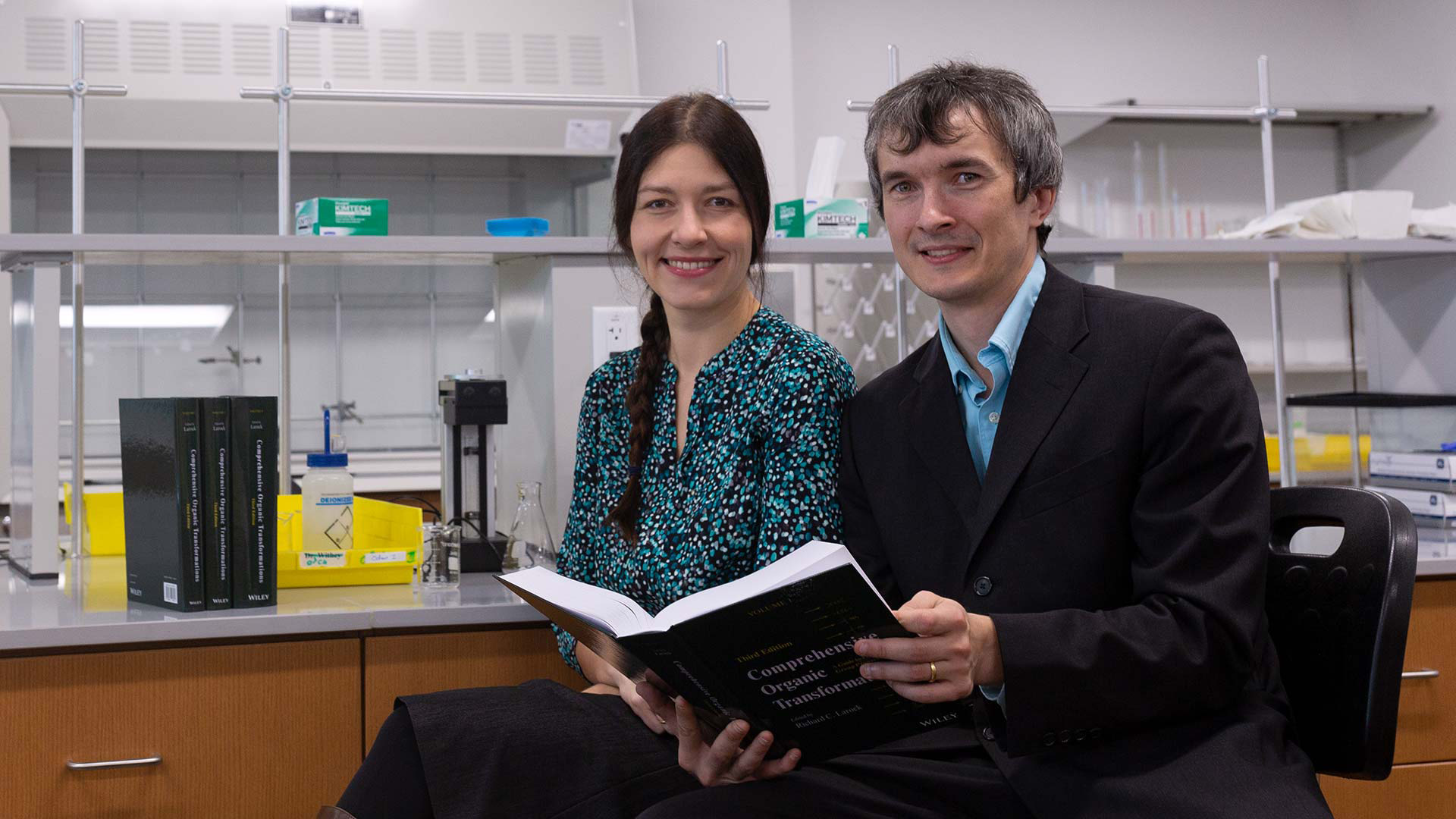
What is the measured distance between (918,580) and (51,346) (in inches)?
61.5

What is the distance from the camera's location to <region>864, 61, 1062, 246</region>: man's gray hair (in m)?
1.31

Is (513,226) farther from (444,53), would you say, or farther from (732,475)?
(444,53)

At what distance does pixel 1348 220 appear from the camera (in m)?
2.32

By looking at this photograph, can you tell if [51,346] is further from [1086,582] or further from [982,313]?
[1086,582]

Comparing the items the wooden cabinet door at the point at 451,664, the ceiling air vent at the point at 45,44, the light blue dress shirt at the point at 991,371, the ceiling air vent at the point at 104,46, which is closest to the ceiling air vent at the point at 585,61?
the ceiling air vent at the point at 104,46

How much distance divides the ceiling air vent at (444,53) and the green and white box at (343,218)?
2.56 metres

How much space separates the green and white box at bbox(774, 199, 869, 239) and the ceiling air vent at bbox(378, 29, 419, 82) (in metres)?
2.70

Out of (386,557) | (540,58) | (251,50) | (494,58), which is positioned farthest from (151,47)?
(386,557)

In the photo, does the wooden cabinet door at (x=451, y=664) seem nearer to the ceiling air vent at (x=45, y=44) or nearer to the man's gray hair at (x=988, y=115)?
the man's gray hair at (x=988, y=115)

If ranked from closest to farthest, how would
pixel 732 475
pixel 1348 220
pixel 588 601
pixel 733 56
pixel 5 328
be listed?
pixel 588 601, pixel 732 475, pixel 1348 220, pixel 5 328, pixel 733 56

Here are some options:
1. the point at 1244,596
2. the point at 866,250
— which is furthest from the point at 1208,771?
the point at 866,250

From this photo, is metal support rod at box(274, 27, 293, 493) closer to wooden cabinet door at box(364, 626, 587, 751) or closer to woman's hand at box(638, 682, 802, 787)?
wooden cabinet door at box(364, 626, 587, 751)

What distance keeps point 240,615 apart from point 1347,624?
55.0 inches

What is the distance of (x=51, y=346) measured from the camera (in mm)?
2020
